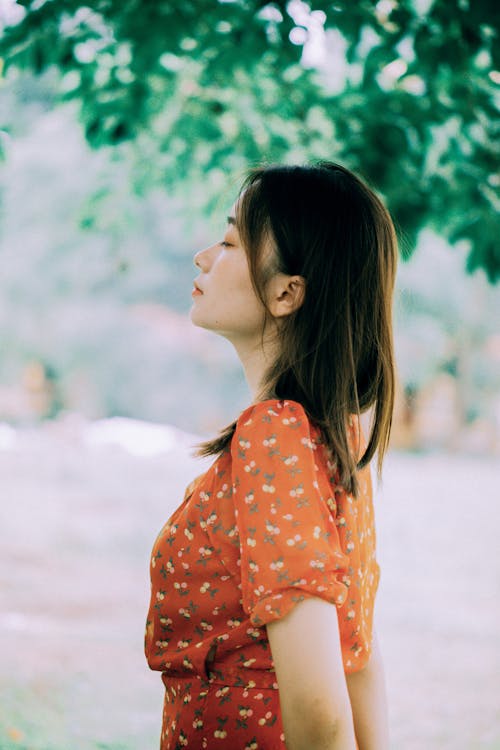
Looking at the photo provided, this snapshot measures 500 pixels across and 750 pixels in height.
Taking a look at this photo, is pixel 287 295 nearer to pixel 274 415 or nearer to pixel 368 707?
pixel 274 415

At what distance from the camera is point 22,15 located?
3.10 m

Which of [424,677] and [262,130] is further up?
[262,130]

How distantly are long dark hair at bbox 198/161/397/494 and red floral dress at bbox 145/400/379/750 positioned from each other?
96 mm

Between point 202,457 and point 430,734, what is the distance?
3.12m

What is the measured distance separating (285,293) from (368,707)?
0.72 metres

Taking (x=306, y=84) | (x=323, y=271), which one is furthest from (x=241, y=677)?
(x=306, y=84)

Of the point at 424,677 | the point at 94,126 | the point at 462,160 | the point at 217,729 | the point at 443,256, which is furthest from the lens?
the point at 443,256

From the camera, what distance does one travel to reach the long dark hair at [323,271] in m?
1.29

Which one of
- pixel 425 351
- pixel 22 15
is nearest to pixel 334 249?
pixel 22 15

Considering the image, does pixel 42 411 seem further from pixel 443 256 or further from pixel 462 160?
pixel 462 160

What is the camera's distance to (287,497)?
1.11 meters

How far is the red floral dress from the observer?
1.10m

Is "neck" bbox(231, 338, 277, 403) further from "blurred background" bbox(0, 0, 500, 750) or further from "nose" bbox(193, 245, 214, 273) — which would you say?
"blurred background" bbox(0, 0, 500, 750)

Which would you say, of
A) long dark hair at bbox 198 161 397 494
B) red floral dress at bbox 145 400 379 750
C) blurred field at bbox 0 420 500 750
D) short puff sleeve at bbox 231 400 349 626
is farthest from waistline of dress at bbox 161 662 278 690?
blurred field at bbox 0 420 500 750
